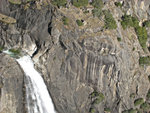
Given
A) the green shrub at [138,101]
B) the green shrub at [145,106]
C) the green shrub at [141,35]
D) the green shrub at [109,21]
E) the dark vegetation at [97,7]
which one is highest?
the dark vegetation at [97,7]

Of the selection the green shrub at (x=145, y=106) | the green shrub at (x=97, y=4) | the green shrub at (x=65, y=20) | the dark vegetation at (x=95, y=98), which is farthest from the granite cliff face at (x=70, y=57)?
the green shrub at (x=145, y=106)

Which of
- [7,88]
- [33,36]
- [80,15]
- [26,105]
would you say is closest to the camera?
[7,88]

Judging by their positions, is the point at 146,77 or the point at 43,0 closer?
the point at 43,0

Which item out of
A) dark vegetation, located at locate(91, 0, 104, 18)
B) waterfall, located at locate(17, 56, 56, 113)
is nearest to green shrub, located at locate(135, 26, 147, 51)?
dark vegetation, located at locate(91, 0, 104, 18)

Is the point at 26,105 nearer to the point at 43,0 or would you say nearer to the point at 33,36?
the point at 33,36

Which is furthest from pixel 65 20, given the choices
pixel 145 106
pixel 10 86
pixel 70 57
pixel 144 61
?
pixel 145 106

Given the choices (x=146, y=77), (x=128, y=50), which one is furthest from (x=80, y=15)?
(x=146, y=77)

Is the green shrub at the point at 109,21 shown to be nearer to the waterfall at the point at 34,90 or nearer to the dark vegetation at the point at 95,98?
the dark vegetation at the point at 95,98
